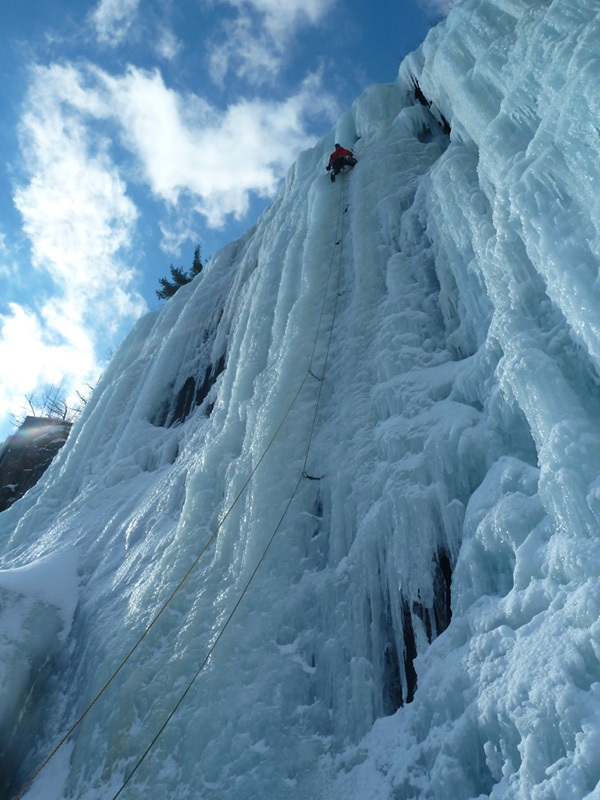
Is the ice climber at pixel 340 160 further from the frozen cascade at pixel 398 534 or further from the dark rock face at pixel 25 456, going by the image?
the dark rock face at pixel 25 456

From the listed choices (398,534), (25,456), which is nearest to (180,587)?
(398,534)

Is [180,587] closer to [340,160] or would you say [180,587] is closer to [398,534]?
[398,534]

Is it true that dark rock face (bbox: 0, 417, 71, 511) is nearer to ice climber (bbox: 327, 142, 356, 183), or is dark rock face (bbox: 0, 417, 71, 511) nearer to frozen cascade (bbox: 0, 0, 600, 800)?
frozen cascade (bbox: 0, 0, 600, 800)

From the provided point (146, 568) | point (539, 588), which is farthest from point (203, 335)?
point (539, 588)

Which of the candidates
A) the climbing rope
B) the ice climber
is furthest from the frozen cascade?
the ice climber

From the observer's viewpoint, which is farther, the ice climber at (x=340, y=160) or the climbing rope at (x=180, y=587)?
the ice climber at (x=340, y=160)

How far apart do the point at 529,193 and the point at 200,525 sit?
4.64 m

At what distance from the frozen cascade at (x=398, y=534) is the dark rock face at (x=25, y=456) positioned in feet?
29.9

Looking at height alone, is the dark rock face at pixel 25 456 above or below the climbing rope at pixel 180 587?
above

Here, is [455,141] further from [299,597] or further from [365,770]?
[365,770]

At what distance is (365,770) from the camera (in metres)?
3.38

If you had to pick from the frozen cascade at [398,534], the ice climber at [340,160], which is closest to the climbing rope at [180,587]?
the frozen cascade at [398,534]

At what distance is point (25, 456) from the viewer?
55.1 feet

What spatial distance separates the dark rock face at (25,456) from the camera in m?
15.8
